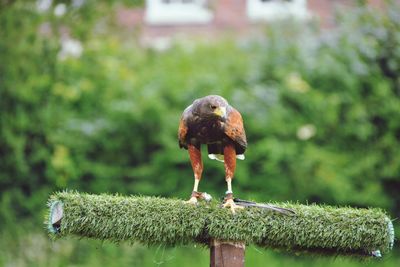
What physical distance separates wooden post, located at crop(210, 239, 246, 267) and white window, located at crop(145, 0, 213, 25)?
882 cm

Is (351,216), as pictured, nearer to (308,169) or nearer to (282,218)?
(282,218)

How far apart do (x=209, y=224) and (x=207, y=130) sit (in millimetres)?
355

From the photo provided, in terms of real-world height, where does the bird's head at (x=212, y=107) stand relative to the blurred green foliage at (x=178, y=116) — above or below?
above

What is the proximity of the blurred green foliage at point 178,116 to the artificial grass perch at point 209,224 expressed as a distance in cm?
408

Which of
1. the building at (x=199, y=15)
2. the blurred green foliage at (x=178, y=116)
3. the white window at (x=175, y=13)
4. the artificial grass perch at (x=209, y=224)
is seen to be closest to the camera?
the artificial grass perch at (x=209, y=224)

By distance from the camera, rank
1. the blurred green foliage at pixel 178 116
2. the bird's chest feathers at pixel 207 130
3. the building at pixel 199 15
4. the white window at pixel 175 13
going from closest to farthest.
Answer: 1. the bird's chest feathers at pixel 207 130
2. the blurred green foliage at pixel 178 116
3. the building at pixel 199 15
4. the white window at pixel 175 13

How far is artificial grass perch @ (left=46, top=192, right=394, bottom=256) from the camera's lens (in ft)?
9.70

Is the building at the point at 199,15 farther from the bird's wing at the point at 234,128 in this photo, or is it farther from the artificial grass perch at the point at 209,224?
the artificial grass perch at the point at 209,224

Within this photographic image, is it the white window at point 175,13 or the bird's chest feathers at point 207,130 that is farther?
the white window at point 175,13

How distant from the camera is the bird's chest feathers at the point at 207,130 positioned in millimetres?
3076

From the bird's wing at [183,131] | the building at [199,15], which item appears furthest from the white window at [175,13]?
the bird's wing at [183,131]

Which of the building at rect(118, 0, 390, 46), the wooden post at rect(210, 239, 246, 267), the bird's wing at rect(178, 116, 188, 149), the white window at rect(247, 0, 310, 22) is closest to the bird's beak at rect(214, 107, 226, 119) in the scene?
the bird's wing at rect(178, 116, 188, 149)

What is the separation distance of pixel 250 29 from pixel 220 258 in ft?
27.4

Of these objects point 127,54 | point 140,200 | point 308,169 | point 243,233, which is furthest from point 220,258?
point 127,54
